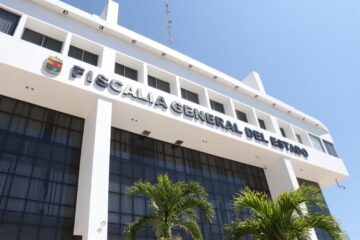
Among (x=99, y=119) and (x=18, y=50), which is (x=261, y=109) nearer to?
(x=99, y=119)

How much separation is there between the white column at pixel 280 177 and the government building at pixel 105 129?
0.08m

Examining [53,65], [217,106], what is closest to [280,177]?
[217,106]

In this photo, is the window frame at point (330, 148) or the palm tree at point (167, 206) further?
the window frame at point (330, 148)

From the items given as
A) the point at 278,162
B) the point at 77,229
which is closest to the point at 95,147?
the point at 77,229

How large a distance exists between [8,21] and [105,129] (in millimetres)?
8309

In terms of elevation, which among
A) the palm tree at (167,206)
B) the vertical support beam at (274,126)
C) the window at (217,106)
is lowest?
the palm tree at (167,206)

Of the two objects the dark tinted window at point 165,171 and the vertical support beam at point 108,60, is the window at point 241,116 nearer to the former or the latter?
the dark tinted window at point 165,171

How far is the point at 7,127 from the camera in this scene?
16594 millimetres

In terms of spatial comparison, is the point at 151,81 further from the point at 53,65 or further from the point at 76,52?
the point at 53,65

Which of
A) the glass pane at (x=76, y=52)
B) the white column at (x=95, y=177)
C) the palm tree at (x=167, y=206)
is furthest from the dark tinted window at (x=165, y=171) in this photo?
the glass pane at (x=76, y=52)

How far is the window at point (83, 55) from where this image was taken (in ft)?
66.7

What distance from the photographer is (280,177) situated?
2659cm

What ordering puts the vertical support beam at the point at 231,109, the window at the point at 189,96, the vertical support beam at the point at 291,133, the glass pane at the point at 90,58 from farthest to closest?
the vertical support beam at the point at 291,133, the vertical support beam at the point at 231,109, the window at the point at 189,96, the glass pane at the point at 90,58

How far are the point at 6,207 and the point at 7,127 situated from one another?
4.28 metres
